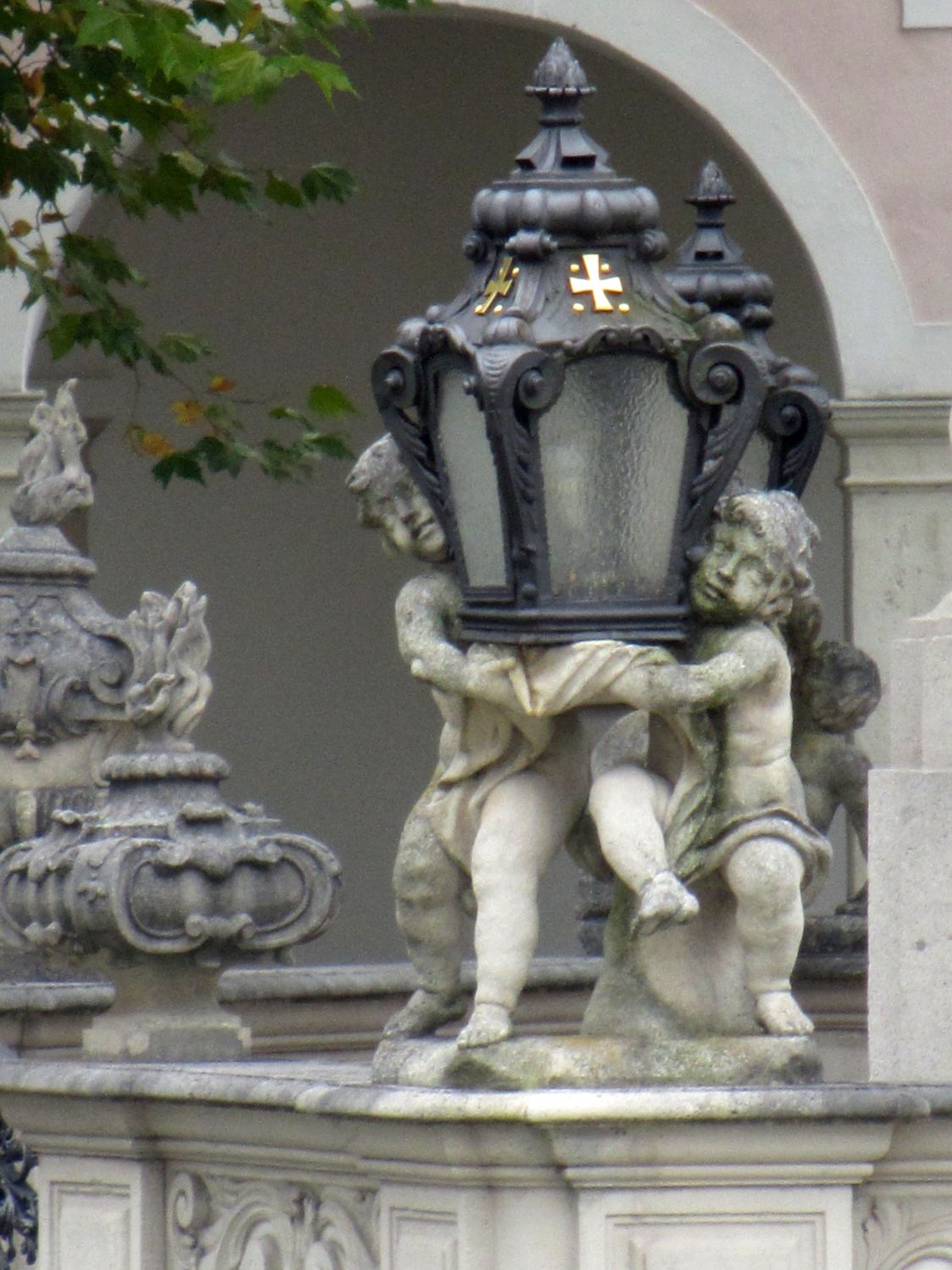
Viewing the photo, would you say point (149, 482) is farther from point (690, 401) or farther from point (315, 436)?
point (690, 401)

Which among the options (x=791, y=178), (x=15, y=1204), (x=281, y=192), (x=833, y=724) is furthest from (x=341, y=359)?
(x=15, y=1204)

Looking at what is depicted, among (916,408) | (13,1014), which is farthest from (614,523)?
(916,408)

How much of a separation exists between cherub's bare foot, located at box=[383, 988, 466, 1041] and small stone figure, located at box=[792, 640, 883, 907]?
57.8 inches

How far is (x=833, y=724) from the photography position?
6.51 meters

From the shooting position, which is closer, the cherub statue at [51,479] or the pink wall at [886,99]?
the cherub statue at [51,479]

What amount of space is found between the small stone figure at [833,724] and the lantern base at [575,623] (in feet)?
5.45

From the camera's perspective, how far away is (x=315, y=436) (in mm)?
10180

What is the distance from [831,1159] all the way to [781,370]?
6.92 feet

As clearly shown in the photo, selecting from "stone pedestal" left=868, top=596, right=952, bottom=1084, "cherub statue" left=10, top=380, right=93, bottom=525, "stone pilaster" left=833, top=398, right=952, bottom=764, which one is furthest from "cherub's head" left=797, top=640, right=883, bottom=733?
"stone pilaster" left=833, top=398, right=952, bottom=764

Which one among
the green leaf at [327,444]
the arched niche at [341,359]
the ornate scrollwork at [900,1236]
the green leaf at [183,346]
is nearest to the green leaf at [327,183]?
the green leaf at [183,346]

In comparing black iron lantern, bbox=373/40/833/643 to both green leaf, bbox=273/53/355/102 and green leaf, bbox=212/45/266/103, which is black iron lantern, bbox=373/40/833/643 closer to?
green leaf, bbox=273/53/355/102

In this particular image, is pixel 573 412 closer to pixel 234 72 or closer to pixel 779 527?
pixel 779 527

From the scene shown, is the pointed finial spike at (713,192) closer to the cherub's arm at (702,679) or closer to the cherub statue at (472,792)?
the cherub statue at (472,792)

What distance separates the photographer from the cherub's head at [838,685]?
252 inches
